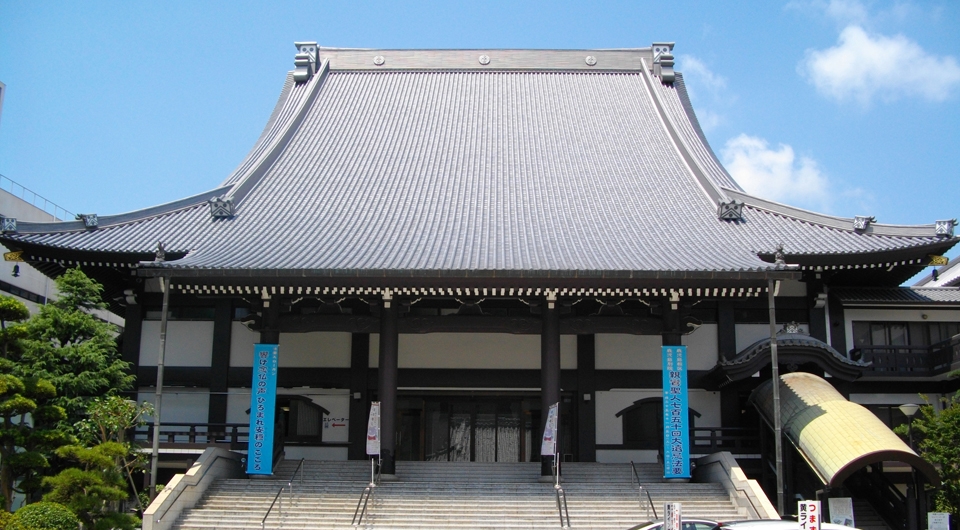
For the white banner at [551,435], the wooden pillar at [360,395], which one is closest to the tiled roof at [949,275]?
the white banner at [551,435]

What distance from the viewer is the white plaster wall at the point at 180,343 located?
23.1 metres

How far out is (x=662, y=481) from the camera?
65.5 feet

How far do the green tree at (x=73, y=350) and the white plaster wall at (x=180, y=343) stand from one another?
3573 mm

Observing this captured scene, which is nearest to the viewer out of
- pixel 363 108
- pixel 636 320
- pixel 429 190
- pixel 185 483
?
pixel 185 483

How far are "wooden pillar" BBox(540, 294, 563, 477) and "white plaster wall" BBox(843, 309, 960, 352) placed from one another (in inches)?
334

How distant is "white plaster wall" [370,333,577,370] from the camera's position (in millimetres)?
23172

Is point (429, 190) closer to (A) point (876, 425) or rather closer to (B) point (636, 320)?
(B) point (636, 320)

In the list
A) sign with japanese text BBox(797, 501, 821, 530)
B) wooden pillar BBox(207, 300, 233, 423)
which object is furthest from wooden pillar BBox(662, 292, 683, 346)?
wooden pillar BBox(207, 300, 233, 423)

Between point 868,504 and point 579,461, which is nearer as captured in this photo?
point 868,504

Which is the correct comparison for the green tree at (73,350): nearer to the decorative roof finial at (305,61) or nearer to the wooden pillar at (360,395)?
the wooden pillar at (360,395)

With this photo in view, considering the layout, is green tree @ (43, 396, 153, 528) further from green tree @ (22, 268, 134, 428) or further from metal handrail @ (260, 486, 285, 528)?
metal handrail @ (260, 486, 285, 528)

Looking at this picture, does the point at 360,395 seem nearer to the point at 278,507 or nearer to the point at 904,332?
the point at 278,507

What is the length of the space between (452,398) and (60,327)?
9650 millimetres

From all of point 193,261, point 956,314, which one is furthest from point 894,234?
point 193,261
